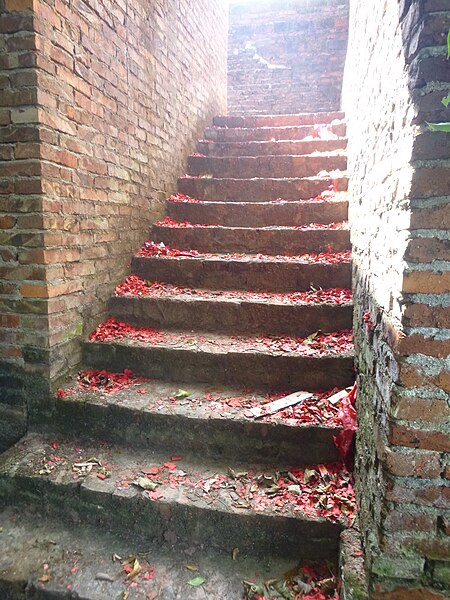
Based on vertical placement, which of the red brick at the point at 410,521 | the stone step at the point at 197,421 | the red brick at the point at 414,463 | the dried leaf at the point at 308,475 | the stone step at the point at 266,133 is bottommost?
the dried leaf at the point at 308,475

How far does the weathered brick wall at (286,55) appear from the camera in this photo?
24.6ft

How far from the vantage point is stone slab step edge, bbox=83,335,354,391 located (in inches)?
91.3

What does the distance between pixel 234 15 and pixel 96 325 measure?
812 centimetres

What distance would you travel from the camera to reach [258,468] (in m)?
2.02

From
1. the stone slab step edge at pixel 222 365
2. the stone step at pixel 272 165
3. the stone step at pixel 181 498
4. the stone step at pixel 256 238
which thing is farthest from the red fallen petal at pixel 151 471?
the stone step at pixel 272 165

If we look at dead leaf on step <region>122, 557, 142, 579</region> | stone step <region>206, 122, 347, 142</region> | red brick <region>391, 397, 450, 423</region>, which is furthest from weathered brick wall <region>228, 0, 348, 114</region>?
dead leaf on step <region>122, 557, 142, 579</region>

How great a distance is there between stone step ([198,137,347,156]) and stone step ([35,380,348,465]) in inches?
119

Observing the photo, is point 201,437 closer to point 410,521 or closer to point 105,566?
point 105,566

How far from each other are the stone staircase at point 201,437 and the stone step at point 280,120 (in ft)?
6.42

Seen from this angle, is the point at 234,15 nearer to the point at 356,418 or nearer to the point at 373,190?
the point at 373,190

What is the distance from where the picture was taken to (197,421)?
209 cm

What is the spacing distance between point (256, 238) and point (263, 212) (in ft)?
1.21

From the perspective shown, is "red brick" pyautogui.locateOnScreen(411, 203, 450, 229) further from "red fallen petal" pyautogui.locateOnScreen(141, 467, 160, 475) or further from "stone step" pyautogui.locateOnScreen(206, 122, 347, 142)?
"stone step" pyautogui.locateOnScreen(206, 122, 347, 142)

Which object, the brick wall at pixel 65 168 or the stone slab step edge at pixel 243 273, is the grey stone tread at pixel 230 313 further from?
the brick wall at pixel 65 168
